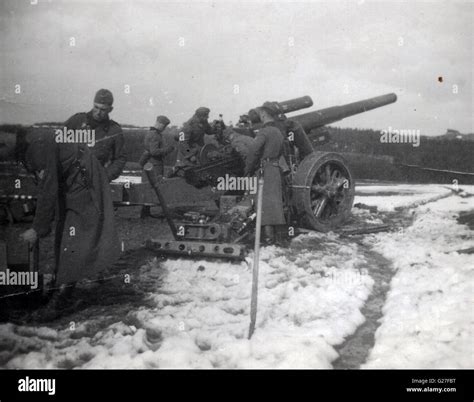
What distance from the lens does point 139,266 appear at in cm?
518

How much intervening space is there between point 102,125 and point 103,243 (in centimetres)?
104

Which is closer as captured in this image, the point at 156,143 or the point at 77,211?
the point at 77,211

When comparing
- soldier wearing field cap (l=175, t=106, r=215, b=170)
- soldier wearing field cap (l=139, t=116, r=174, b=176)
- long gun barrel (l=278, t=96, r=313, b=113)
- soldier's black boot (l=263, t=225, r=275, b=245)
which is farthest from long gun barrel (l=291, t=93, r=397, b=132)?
soldier's black boot (l=263, t=225, r=275, b=245)

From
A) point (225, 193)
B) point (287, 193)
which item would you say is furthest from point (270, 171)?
point (225, 193)

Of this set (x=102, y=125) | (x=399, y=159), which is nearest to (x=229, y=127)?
(x=102, y=125)

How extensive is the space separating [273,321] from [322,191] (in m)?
3.80

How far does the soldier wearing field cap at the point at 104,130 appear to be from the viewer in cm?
409

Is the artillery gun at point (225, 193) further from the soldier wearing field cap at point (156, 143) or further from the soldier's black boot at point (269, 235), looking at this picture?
the soldier wearing field cap at point (156, 143)

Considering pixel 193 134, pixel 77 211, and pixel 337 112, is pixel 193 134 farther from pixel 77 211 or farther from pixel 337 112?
pixel 77 211

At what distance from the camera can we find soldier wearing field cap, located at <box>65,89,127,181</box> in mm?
4094

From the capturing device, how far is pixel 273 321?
3594mm
